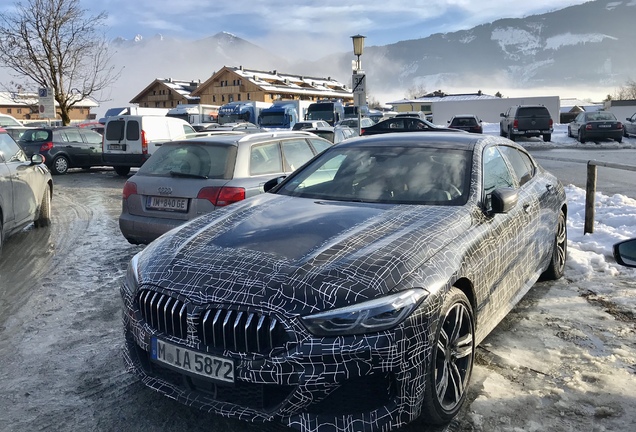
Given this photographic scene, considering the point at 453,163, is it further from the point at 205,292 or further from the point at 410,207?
the point at 205,292

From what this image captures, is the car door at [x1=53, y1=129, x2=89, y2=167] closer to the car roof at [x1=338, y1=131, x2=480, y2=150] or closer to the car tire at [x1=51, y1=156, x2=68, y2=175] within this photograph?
the car tire at [x1=51, y1=156, x2=68, y2=175]

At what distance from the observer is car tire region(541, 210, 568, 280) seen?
5840 millimetres

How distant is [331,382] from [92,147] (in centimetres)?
1900

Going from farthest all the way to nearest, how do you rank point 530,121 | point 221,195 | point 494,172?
point 530,121 < point 221,195 < point 494,172

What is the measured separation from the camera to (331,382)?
106 inches

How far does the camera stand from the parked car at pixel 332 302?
2725mm

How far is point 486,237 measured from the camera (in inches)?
150

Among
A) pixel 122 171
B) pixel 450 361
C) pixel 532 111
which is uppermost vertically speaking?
pixel 532 111

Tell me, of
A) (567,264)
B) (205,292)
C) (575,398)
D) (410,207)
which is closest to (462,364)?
(575,398)

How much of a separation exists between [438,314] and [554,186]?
3435mm

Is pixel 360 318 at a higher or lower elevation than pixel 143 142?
lower

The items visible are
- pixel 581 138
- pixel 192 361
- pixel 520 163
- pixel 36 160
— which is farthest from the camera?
pixel 581 138

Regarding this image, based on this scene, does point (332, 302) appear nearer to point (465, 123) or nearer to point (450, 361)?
point (450, 361)

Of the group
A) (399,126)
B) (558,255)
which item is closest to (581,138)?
(399,126)
